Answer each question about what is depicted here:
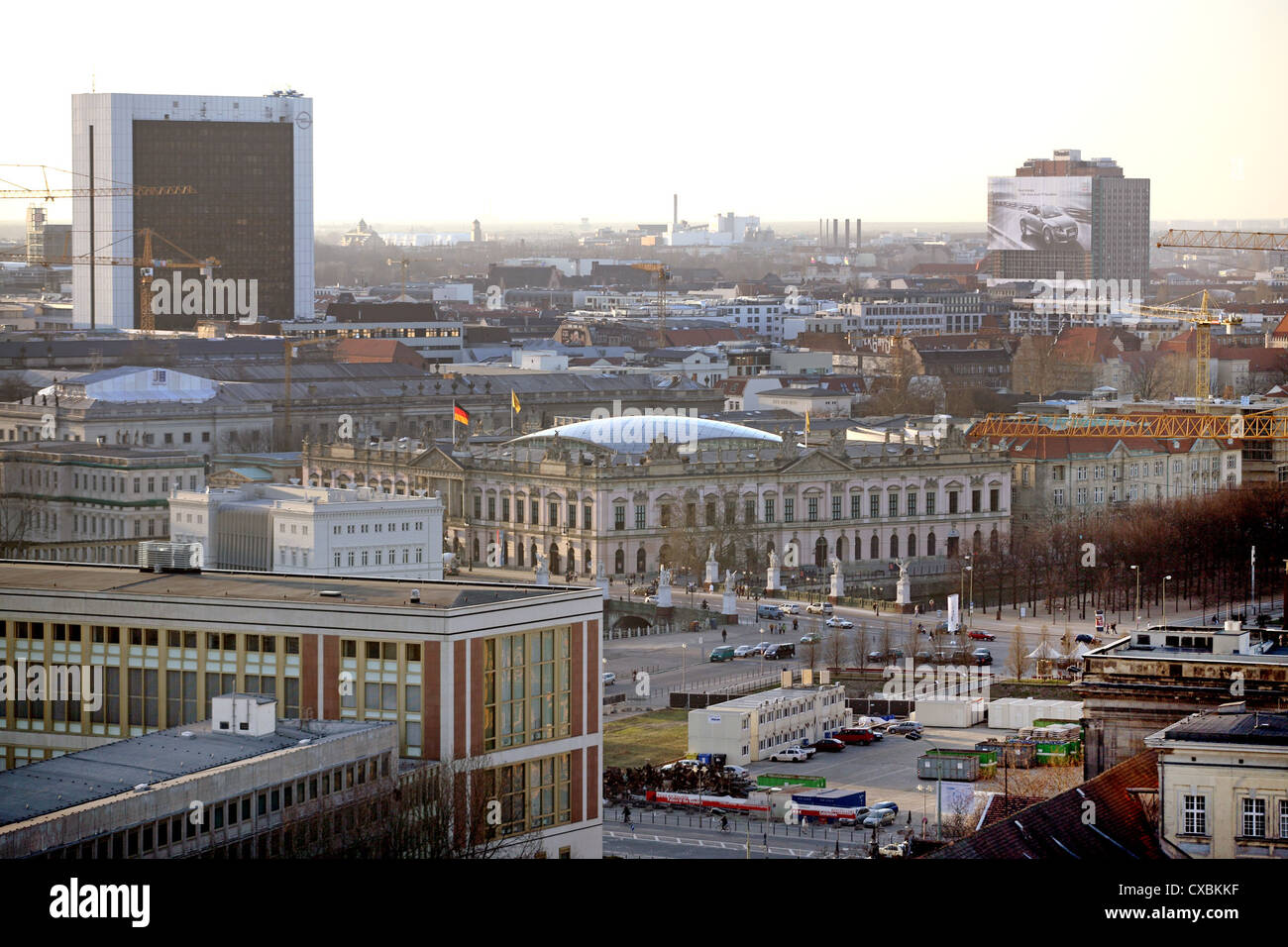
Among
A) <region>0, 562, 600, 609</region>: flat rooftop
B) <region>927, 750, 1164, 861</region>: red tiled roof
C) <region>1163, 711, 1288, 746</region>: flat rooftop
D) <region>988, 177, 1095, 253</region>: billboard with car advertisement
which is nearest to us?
<region>1163, 711, 1288, 746</region>: flat rooftop

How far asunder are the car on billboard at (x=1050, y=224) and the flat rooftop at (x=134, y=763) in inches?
5576

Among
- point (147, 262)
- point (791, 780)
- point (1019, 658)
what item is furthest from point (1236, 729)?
point (147, 262)

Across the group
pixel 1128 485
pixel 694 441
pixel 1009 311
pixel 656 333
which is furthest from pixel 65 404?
pixel 1009 311

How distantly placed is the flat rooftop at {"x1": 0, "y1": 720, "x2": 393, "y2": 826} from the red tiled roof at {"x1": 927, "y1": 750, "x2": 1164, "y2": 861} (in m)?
5.32

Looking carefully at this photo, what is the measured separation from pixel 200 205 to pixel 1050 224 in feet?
206

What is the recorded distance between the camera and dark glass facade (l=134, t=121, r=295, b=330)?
381 feet

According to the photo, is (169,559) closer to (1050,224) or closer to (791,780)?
(791,780)

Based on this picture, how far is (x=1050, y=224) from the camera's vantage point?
161625mm

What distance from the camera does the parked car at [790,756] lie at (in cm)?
3569

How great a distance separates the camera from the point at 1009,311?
146 m

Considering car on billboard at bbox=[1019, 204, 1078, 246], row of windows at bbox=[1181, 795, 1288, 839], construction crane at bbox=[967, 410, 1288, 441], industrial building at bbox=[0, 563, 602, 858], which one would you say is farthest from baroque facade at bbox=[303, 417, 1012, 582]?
car on billboard at bbox=[1019, 204, 1078, 246]

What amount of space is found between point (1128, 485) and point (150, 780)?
167ft

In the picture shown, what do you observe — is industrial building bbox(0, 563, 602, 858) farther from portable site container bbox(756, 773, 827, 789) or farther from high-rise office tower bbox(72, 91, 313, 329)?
high-rise office tower bbox(72, 91, 313, 329)
